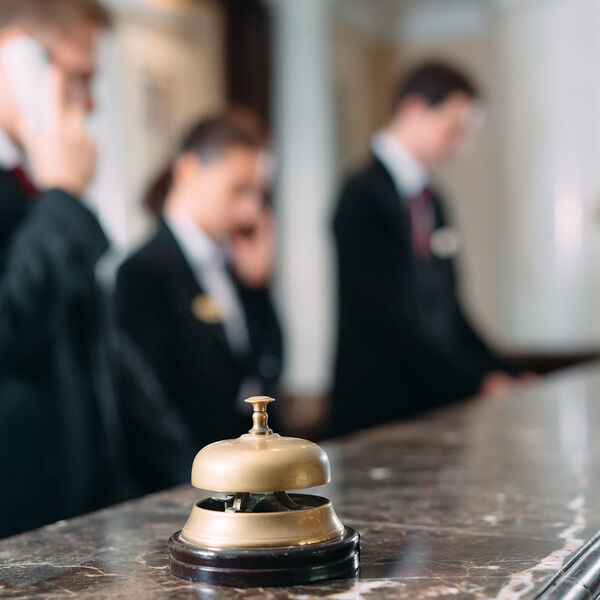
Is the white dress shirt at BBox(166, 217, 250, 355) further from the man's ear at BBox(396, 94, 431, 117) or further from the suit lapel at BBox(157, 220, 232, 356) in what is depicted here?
the man's ear at BBox(396, 94, 431, 117)

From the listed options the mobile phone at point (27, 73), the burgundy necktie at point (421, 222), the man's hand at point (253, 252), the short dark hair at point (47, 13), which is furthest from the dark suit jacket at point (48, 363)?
the burgundy necktie at point (421, 222)

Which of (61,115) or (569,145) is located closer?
(61,115)

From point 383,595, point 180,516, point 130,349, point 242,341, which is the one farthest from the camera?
point 242,341

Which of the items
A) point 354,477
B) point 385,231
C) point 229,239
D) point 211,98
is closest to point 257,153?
point 229,239

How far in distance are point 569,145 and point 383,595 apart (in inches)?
272

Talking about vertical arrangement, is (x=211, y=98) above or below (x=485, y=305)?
above

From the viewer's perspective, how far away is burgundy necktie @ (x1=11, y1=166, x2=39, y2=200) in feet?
6.73

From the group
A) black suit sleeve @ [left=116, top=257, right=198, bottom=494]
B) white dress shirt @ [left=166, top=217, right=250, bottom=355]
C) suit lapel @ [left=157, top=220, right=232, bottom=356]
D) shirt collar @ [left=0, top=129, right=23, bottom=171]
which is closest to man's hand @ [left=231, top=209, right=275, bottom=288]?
white dress shirt @ [left=166, top=217, right=250, bottom=355]

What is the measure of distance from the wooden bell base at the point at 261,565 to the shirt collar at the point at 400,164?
313 centimetres

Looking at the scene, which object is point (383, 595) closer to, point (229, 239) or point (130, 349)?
point (130, 349)

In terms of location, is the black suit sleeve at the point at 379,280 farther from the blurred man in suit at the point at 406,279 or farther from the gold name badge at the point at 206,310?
the gold name badge at the point at 206,310

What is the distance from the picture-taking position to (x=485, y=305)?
396 inches

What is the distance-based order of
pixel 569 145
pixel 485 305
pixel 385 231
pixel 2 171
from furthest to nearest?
1. pixel 485 305
2. pixel 569 145
3. pixel 385 231
4. pixel 2 171

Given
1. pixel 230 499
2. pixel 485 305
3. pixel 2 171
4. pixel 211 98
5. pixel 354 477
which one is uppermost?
pixel 211 98
